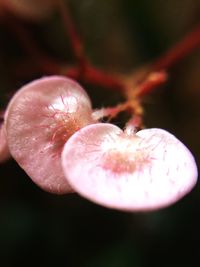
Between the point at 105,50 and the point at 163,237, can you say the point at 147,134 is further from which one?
the point at 105,50

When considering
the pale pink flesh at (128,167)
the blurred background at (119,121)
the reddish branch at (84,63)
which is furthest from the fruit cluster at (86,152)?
the blurred background at (119,121)

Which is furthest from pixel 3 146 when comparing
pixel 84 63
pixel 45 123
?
pixel 84 63

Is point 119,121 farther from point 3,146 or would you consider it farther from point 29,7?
point 3,146

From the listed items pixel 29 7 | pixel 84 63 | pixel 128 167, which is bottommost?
pixel 128 167

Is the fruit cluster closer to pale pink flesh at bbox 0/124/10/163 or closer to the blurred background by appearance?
pale pink flesh at bbox 0/124/10/163

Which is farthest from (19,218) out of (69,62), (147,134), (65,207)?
(147,134)

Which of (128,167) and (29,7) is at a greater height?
(29,7)
